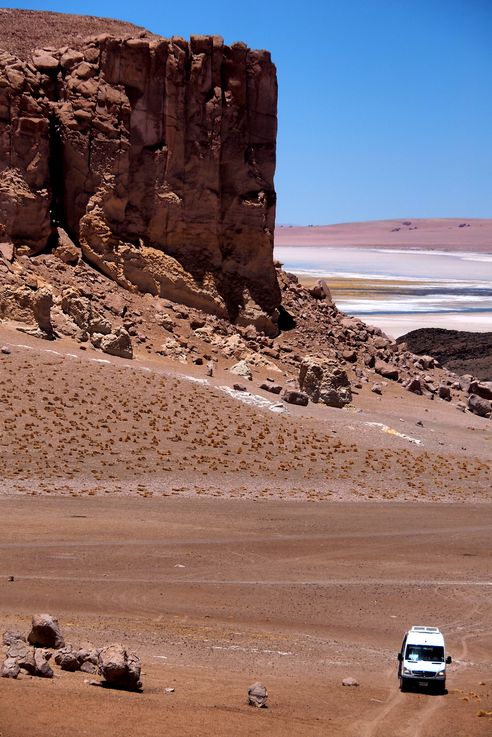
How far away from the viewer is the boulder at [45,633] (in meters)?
14.5

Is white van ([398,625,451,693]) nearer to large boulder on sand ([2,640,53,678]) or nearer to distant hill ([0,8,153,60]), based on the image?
large boulder on sand ([2,640,53,678])

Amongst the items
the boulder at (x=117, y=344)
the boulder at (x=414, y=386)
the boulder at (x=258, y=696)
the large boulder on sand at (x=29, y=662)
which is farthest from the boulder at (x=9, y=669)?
the boulder at (x=414, y=386)

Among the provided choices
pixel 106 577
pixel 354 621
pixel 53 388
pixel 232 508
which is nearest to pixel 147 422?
pixel 53 388

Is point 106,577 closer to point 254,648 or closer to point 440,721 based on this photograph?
point 254,648

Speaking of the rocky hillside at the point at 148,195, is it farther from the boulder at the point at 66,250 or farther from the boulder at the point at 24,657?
the boulder at the point at 24,657

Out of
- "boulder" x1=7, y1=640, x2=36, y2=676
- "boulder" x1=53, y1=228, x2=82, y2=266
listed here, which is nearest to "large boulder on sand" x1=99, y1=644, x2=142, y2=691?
"boulder" x1=7, y1=640, x2=36, y2=676

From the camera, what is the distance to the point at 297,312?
42625 millimetres

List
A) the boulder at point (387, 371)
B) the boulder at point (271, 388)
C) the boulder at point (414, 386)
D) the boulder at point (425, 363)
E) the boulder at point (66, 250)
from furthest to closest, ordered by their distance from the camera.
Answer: the boulder at point (425, 363) < the boulder at point (387, 371) < the boulder at point (414, 386) < the boulder at point (66, 250) < the boulder at point (271, 388)

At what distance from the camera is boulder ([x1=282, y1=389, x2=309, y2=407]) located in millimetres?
35250

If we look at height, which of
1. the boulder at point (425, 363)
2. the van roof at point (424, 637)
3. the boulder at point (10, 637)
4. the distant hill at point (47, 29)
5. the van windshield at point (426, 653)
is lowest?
the van windshield at point (426, 653)

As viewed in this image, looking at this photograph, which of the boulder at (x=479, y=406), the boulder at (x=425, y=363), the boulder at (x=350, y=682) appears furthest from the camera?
the boulder at (x=425, y=363)

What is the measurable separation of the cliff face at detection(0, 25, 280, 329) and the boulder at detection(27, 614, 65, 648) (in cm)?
2242

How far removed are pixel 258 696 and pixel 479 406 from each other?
2904 centimetres

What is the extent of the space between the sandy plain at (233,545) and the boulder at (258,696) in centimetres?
11
